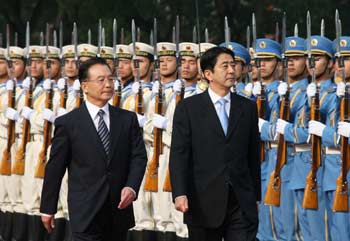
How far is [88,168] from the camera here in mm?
10641

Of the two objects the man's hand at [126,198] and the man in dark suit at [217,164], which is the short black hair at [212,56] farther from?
the man's hand at [126,198]

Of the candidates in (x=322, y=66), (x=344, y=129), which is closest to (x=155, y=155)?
(x=322, y=66)

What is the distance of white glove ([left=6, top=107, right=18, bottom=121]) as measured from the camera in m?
17.5

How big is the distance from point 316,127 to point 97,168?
8.86 ft

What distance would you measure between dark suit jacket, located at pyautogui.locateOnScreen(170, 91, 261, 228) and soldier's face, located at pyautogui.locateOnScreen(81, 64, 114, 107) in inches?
19.8

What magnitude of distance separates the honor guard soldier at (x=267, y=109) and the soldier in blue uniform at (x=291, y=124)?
0.75ft

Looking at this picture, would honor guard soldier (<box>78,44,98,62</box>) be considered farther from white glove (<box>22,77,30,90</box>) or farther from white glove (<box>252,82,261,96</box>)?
white glove (<box>252,82,261,96</box>)

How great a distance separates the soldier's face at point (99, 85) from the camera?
10.8m

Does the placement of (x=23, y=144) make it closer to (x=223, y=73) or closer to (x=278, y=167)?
(x=278, y=167)

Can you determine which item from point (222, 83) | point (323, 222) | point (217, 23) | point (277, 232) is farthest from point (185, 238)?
point (217, 23)

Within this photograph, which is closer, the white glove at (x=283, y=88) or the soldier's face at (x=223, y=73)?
the soldier's face at (x=223, y=73)

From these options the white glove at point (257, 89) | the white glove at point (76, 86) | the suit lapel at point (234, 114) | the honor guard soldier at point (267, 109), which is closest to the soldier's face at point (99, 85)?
the suit lapel at point (234, 114)

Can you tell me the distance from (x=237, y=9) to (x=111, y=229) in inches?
447

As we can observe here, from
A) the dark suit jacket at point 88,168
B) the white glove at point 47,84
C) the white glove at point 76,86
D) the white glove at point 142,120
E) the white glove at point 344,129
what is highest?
the white glove at point 47,84
